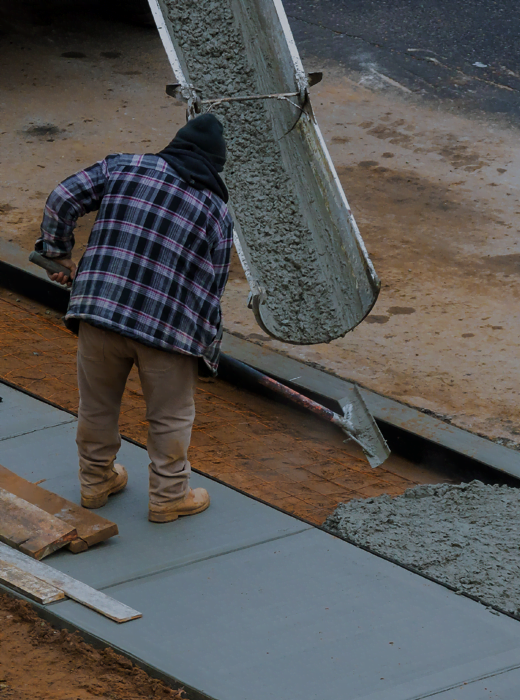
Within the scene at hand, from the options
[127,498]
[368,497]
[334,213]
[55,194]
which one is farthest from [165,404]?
[334,213]

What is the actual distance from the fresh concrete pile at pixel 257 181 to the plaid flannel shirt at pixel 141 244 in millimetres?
1877

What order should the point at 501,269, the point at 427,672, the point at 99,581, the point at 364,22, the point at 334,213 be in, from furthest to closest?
the point at 364,22, the point at 501,269, the point at 334,213, the point at 99,581, the point at 427,672

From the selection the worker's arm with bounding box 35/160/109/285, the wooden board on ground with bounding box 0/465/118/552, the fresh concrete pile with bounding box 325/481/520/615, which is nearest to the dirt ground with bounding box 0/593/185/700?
the wooden board on ground with bounding box 0/465/118/552

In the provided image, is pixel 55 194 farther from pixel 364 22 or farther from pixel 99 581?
Result: pixel 364 22

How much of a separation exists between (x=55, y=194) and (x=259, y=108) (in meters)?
2.83

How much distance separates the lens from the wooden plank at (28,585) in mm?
3014

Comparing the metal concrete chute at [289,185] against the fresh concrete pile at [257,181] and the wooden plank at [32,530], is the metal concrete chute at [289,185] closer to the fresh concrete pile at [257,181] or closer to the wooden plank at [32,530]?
the fresh concrete pile at [257,181]

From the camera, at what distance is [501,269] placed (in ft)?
20.8

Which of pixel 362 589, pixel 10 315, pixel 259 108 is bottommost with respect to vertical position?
pixel 10 315

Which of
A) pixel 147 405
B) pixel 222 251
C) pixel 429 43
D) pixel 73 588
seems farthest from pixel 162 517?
pixel 429 43

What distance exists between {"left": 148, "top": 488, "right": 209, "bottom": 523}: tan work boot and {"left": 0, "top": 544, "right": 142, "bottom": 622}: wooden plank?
1.67 feet

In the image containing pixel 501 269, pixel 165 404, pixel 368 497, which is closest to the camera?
pixel 165 404

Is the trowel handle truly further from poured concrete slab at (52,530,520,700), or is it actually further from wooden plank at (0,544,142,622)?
poured concrete slab at (52,530,520,700)

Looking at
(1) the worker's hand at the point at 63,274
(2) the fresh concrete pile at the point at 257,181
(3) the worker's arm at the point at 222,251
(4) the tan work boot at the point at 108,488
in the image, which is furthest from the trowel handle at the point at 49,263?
(2) the fresh concrete pile at the point at 257,181
